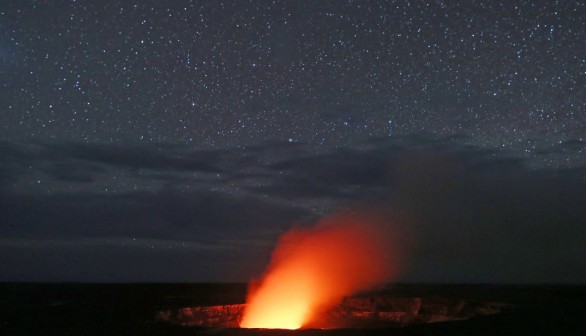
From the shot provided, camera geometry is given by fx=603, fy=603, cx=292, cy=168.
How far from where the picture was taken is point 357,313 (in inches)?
1512

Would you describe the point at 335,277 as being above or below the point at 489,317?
above

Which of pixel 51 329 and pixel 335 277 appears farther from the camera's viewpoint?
pixel 335 277

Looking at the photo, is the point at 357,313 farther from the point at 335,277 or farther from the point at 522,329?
the point at 522,329

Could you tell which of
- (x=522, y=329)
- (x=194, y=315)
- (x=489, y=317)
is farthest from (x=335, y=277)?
(x=522, y=329)

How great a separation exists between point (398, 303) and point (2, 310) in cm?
2652

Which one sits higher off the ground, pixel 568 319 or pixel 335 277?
pixel 335 277

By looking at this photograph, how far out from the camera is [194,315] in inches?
1368

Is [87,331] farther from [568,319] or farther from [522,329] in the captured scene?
[568,319]

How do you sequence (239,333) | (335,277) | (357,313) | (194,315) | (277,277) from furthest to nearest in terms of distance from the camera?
(335,277), (277,277), (357,313), (194,315), (239,333)

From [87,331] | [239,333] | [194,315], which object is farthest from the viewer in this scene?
[194,315]

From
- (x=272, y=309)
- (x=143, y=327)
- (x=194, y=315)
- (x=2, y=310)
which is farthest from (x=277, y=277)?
(x=2, y=310)

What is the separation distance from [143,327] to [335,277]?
67.8 feet

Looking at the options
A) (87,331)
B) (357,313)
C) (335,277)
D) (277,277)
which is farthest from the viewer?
(335,277)

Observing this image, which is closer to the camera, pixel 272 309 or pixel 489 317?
pixel 489 317
